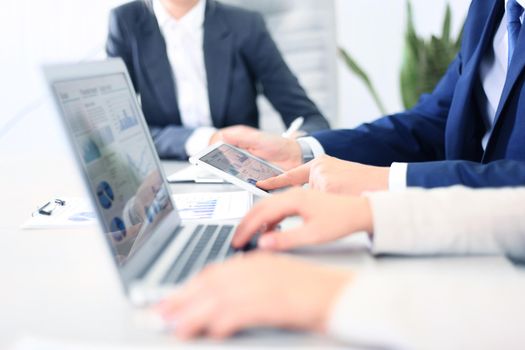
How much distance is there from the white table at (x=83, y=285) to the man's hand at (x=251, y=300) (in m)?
0.02

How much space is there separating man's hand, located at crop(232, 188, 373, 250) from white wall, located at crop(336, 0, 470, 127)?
6.01ft

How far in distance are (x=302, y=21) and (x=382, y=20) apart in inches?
27.1

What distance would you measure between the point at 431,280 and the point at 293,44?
158 cm

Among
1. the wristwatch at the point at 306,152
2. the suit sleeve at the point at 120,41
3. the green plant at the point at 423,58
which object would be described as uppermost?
the suit sleeve at the point at 120,41

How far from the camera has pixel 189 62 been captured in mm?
1676

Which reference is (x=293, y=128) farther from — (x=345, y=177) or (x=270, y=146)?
(x=345, y=177)

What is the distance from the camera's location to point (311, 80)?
1.95 metres

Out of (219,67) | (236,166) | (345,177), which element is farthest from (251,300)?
(219,67)

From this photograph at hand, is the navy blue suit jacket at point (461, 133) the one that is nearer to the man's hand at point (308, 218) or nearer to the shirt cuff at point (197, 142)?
the man's hand at point (308, 218)

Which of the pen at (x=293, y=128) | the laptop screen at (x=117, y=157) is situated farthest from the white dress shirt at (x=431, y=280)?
the pen at (x=293, y=128)

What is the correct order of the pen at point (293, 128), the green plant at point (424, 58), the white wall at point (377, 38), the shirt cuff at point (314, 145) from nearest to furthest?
the shirt cuff at point (314, 145), the pen at point (293, 128), the green plant at point (424, 58), the white wall at point (377, 38)

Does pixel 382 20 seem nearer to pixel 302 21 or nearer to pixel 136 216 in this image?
pixel 302 21

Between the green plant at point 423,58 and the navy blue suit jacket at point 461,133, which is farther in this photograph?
the green plant at point 423,58

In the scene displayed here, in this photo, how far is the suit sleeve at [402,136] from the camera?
109 cm
